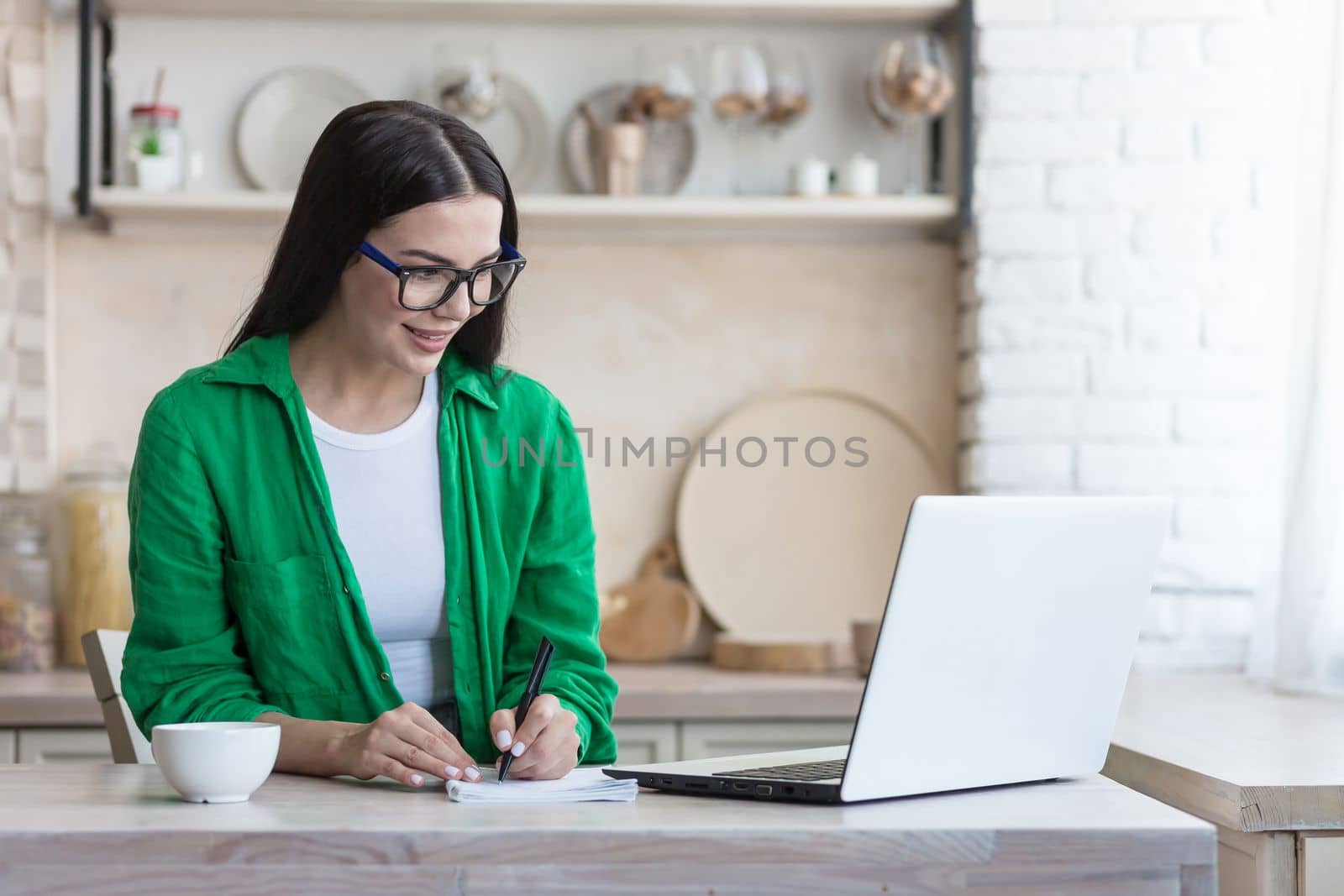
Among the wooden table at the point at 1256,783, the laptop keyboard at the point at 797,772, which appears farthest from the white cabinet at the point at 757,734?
the laptop keyboard at the point at 797,772

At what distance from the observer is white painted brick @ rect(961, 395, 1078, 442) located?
267 cm

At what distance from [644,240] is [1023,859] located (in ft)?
6.54

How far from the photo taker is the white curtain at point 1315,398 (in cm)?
226

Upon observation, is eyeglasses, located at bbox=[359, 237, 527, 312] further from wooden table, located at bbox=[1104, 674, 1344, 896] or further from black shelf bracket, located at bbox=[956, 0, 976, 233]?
black shelf bracket, located at bbox=[956, 0, 976, 233]

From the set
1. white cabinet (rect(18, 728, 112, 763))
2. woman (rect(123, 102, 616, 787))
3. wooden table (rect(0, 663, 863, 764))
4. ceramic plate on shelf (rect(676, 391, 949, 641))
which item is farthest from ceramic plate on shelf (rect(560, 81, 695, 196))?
white cabinet (rect(18, 728, 112, 763))

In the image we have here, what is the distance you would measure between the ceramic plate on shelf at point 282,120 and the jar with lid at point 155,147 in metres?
0.16

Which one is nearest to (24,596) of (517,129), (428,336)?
(517,129)

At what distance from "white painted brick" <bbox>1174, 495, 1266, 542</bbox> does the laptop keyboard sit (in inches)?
62.1

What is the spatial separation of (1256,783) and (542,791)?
739 mm

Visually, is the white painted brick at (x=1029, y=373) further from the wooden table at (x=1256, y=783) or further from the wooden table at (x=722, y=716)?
the wooden table at (x=1256, y=783)

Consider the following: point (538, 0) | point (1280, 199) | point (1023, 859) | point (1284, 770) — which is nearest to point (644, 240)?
point (538, 0)

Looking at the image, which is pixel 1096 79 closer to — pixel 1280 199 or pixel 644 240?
pixel 1280 199

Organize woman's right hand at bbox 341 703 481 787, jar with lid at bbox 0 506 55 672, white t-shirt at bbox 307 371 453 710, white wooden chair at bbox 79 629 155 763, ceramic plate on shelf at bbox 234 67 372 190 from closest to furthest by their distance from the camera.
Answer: woman's right hand at bbox 341 703 481 787 → white t-shirt at bbox 307 371 453 710 → white wooden chair at bbox 79 629 155 763 → jar with lid at bbox 0 506 55 672 → ceramic plate on shelf at bbox 234 67 372 190

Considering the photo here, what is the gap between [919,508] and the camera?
3.46ft
